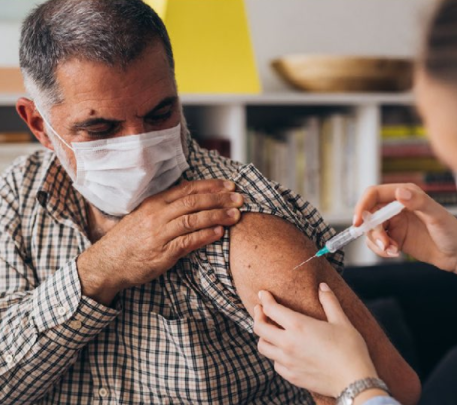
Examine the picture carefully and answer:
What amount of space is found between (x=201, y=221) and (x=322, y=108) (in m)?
1.79

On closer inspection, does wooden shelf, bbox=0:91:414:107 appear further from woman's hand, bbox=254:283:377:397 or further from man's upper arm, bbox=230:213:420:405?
woman's hand, bbox=254:283:377:397

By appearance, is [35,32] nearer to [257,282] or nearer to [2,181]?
[2,181]

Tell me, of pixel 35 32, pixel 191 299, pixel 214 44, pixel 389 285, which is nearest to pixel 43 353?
pixel 191 299

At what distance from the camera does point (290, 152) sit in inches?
107

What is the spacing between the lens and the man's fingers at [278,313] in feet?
3.45

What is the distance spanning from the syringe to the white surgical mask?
340 mm

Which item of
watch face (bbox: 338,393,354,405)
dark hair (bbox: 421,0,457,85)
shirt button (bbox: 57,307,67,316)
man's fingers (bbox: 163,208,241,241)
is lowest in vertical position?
watch face (bbox: 338,393,354,405)

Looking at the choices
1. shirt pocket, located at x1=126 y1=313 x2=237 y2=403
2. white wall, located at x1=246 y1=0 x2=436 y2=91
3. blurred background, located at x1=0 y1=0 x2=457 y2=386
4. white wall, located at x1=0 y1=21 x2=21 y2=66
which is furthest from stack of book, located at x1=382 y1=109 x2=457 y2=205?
shirt pocket, located at x1=126 y1=313 x2=237 y2=403

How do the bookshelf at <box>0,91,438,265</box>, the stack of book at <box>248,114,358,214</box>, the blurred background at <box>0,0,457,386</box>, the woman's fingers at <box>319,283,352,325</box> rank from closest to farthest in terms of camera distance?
the woman's fingers at <box>319,283,352,325</box> < the blurred background at <box>0,0,457,386</box> < the bookshelf at <box>0,91,438,265</box> < the stack of book at <box>248,114,358,214</box>

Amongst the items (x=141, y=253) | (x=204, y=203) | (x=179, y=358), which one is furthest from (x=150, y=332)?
(x=204, y=203)

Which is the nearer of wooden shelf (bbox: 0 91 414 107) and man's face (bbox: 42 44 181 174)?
man's face (bbox: 42 44 181 174)

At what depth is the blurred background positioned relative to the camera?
88.0 inches

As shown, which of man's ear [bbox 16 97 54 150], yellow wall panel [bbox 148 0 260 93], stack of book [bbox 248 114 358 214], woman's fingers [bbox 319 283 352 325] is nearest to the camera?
woman's fingers [bbox 319 283 352 325]

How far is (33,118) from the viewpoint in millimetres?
1456
